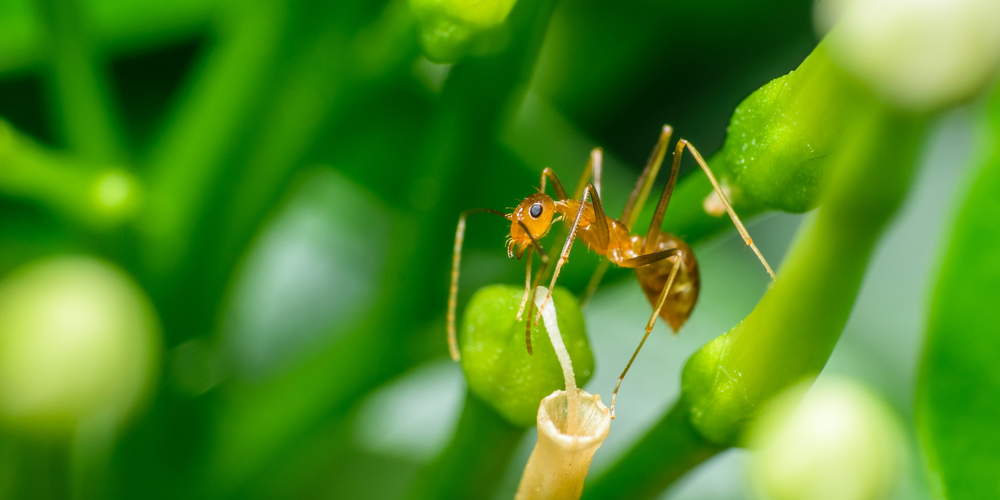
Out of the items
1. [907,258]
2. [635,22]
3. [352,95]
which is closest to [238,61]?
[352,95]

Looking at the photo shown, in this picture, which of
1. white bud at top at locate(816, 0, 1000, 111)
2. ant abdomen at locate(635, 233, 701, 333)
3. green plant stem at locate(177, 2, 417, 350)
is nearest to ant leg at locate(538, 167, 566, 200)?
ant abdomen at locate(635, 233, 701, 333)

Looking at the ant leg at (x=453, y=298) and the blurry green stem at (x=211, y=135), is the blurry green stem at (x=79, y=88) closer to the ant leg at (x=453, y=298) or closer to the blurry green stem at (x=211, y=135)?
the blurry green stem at (x=211, y=135)

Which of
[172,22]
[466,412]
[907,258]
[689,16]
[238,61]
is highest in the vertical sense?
[172,22]

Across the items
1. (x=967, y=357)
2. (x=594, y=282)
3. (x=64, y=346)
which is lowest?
(x=967, y=357)

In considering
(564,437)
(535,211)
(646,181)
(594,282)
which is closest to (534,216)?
(535,211)

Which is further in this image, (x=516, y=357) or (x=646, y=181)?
(x=646, y=181)

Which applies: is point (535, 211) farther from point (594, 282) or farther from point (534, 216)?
point (594, 282)

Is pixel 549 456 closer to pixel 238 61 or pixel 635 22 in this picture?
pixel 238 61

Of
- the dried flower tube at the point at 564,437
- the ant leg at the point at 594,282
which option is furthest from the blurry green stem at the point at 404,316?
the dried flower tube at the point at 564,437
